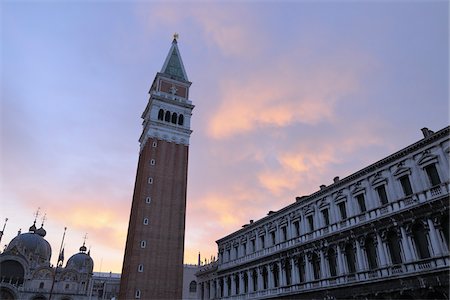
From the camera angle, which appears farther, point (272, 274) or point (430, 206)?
point (272, 274)

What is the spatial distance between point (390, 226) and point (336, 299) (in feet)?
23.3

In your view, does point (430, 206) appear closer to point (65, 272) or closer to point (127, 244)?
point (127, 244)

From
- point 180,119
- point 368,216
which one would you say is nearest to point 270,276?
point 368,216

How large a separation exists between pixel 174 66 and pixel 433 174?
4825 centimetres

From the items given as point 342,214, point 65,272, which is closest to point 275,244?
point 342,214

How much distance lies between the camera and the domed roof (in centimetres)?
7444

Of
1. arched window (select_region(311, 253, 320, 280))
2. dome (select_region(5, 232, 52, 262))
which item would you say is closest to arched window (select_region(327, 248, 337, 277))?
arched window (select_region(311, 253, 320, 280))

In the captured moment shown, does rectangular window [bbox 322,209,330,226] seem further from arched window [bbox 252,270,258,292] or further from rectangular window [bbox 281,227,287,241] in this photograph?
arched window [bbox 252,270,258,292]

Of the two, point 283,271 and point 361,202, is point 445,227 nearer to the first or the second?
point 361,202

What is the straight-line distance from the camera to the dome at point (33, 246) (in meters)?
70.9

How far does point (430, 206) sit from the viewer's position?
810 inches

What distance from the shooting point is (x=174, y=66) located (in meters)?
60.8

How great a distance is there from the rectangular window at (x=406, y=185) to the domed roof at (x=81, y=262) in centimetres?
6942

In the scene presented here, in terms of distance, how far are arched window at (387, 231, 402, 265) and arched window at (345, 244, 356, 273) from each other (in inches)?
122
